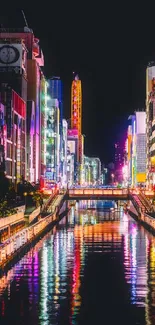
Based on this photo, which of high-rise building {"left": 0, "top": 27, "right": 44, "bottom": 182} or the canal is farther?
high-rise building {"left": 0, "top": 27, "right": 44, "bottom": 182}

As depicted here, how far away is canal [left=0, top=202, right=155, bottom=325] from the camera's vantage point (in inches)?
1288

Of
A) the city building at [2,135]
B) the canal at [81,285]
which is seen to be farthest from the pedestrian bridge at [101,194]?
the canal at [81,285]

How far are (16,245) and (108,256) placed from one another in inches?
301

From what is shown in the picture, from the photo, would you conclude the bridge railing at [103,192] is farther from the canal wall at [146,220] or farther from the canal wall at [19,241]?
the canal wall at [19,241]

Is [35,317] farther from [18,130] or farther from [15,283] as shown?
[18,130]

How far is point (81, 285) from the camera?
43094mm

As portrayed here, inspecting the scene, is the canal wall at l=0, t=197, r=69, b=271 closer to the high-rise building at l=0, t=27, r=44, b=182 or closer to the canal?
the canal

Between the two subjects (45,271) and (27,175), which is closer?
(45,271)

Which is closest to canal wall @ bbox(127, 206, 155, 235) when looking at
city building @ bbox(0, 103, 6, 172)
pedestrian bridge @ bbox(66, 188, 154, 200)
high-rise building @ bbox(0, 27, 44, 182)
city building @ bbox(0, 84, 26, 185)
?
pedestrian bridge @ bbox(66, 188, 154, 200)

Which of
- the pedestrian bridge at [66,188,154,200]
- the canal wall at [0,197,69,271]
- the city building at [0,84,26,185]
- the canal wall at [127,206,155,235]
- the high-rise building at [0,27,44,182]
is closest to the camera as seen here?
the canal wall at [0,197,69,271]

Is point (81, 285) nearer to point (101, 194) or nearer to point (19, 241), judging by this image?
point (19, 241)

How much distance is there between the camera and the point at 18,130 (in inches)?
6624

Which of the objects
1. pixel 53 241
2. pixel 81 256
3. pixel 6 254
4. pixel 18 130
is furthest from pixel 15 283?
pixel 18 130

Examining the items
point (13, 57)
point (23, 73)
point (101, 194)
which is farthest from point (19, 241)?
point (13, 57)
